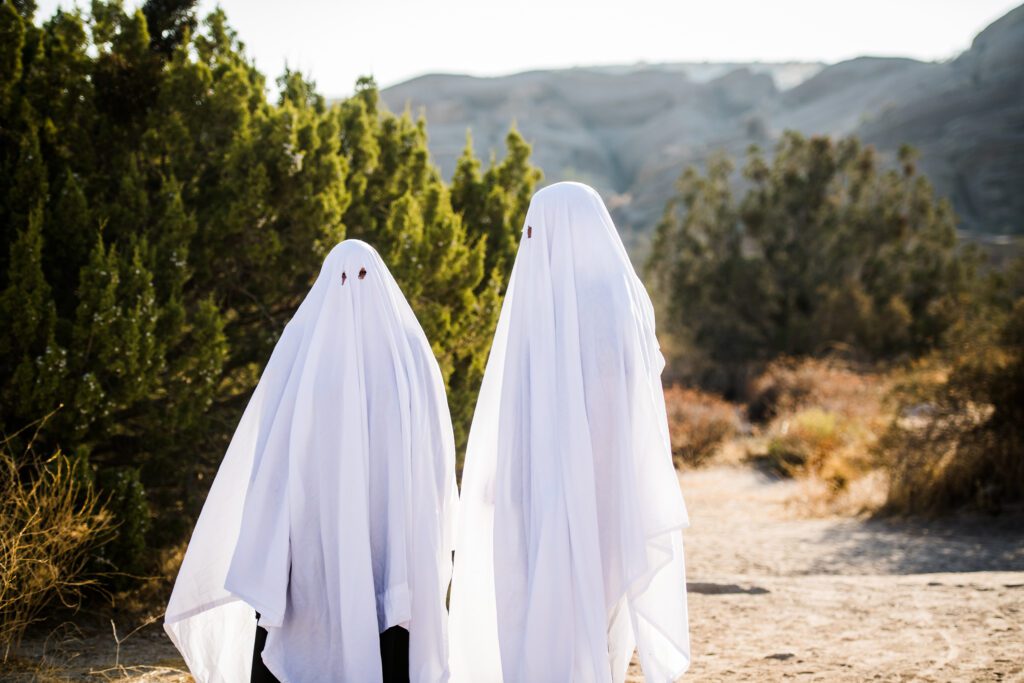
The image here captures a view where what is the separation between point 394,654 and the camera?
3.28 m

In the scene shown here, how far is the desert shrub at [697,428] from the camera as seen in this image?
13.1 meters

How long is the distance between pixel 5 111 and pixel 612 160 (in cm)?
7365

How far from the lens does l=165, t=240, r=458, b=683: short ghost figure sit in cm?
315

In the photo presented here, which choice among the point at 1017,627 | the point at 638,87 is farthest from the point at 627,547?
the point at 638,87

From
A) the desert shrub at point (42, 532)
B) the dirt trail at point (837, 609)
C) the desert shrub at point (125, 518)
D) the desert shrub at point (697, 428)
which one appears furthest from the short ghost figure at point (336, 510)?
the desert shrub at point (697, 428)

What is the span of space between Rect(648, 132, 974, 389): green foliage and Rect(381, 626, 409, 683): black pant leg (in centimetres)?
1603

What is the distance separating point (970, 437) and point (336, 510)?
7024 millimetres

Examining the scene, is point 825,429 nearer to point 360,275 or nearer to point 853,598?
point 853,598

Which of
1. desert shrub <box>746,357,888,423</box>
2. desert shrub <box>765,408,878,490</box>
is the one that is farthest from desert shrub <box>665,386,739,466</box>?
desert shrub <box>746,357,888,423</box>

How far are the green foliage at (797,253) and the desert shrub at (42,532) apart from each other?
15.5m

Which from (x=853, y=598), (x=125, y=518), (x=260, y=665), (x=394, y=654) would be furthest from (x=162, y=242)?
(x=853, y=598)

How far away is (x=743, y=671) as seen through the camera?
4164mm

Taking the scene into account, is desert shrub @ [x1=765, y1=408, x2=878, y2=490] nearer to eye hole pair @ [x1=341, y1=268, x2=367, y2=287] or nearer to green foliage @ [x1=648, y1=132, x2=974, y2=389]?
green foliage @ [x1=648, y1=132, x2=974, y2=389]

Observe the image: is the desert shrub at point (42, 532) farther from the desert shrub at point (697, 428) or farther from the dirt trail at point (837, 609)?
the desert shrub at point (697, 428)
